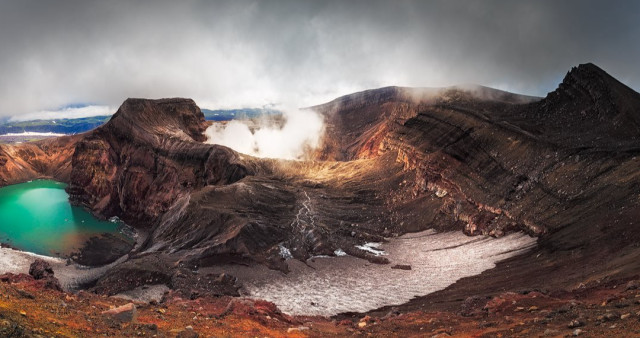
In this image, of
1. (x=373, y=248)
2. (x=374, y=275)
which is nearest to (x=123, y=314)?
(x=374, y=275)

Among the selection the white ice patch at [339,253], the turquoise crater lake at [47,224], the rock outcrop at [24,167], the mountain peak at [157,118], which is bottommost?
the turquoise crater lake at [47,224]

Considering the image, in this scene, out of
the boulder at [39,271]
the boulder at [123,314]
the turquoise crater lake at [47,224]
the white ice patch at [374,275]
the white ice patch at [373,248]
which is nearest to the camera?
the boulder at [123,314]

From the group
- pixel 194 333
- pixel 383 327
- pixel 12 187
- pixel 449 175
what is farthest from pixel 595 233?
pixel 12 187

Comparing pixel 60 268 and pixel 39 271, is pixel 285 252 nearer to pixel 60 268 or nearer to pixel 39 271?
pixel 39 271

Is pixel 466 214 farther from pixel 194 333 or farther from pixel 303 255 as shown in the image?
pixel 194 333

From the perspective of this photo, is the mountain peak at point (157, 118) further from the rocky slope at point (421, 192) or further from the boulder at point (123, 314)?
the boulder at point (123, 314)

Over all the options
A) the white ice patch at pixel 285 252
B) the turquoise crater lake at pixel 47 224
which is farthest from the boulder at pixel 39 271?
the turquoise crater lake at pixel 47 224
